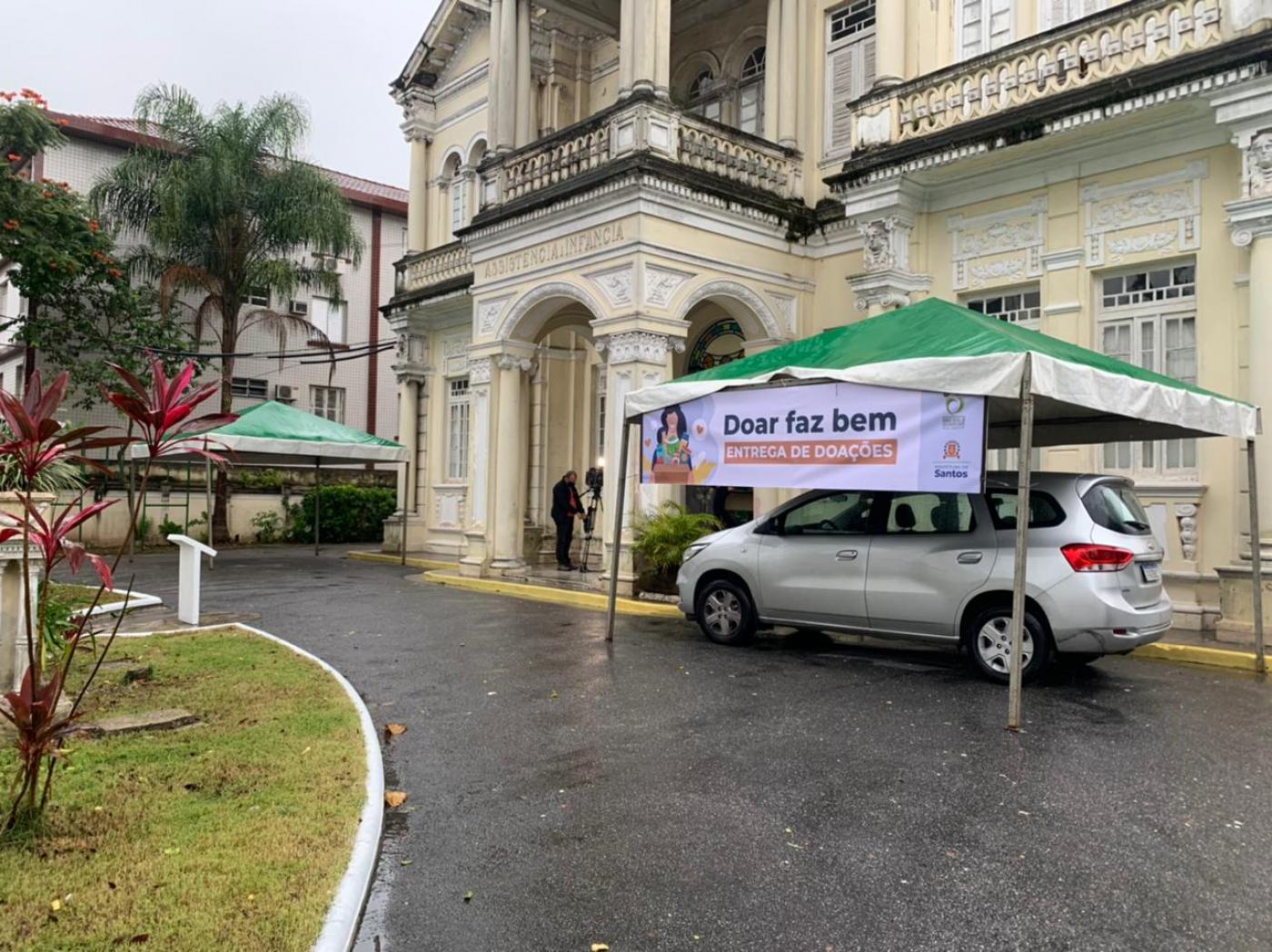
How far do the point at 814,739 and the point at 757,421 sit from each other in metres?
3.11

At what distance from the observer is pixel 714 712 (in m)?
6.23

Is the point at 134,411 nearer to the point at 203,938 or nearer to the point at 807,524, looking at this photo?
the point at 203,938

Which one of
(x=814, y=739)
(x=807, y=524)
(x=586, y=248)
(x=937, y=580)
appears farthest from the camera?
(x=586, y=248)

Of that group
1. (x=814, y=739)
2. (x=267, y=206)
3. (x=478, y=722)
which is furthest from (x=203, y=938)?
(x=267, y=206)

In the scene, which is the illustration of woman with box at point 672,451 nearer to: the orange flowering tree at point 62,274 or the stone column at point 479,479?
the stone column at point 479,479

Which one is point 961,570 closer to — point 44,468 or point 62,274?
point 44,468

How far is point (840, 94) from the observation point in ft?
46.1

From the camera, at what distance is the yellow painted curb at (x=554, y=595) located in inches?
441

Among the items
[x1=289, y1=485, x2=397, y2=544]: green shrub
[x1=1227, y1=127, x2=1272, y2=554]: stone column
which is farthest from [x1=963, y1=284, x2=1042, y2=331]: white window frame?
[x1=289, y1=485, x2=397, y2=544]: green shrub

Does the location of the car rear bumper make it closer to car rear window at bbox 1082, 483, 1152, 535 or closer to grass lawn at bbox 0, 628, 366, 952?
car rear window at bbox 1082, 483, 1152, 535

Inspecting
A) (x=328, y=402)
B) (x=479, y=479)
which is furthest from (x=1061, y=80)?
(x=328, y=402)

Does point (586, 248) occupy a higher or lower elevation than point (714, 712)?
higher

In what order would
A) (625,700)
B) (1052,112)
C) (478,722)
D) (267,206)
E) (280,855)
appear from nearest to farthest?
1. (280,855)
2. (478,722)
3. (625,700)
4. (1052,112)
5. (267,206)

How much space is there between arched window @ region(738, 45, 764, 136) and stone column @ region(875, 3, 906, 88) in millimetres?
3391
